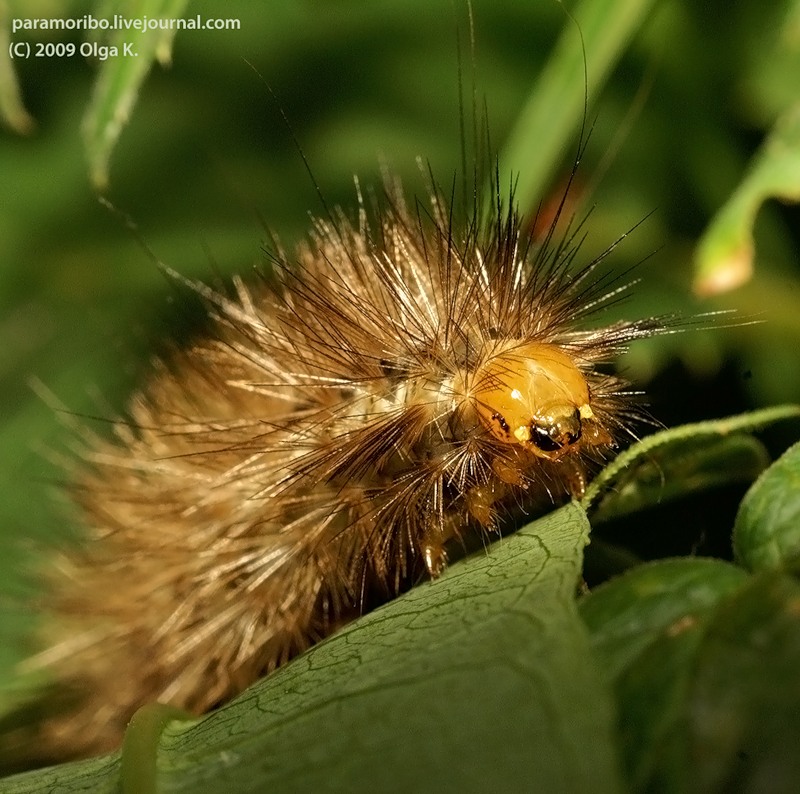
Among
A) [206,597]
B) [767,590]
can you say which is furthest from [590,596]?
[206,597]

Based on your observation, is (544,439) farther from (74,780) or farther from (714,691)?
(74,780)

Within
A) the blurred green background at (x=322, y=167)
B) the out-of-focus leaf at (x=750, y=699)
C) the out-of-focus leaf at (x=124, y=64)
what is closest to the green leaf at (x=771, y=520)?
the out-of-focus leaf at (x=750, y=699)

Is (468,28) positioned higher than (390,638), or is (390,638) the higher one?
(468,28)

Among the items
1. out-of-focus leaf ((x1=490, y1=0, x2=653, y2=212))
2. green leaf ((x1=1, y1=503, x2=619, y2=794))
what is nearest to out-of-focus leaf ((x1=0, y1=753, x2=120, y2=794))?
green leaf ((x1=1, y1=503, x2=619, y2=794))

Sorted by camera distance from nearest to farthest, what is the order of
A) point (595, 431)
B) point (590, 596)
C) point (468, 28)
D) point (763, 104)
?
point (590, 596) → point (595, 431) → point (763, 104) → point (468, 28)

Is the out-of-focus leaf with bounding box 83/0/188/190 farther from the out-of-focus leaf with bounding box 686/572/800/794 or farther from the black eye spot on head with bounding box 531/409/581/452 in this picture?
the out-of-focus leaf with bounding box 686/572/800/794

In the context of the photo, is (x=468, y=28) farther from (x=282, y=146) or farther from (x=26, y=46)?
(x=26, y=46)
